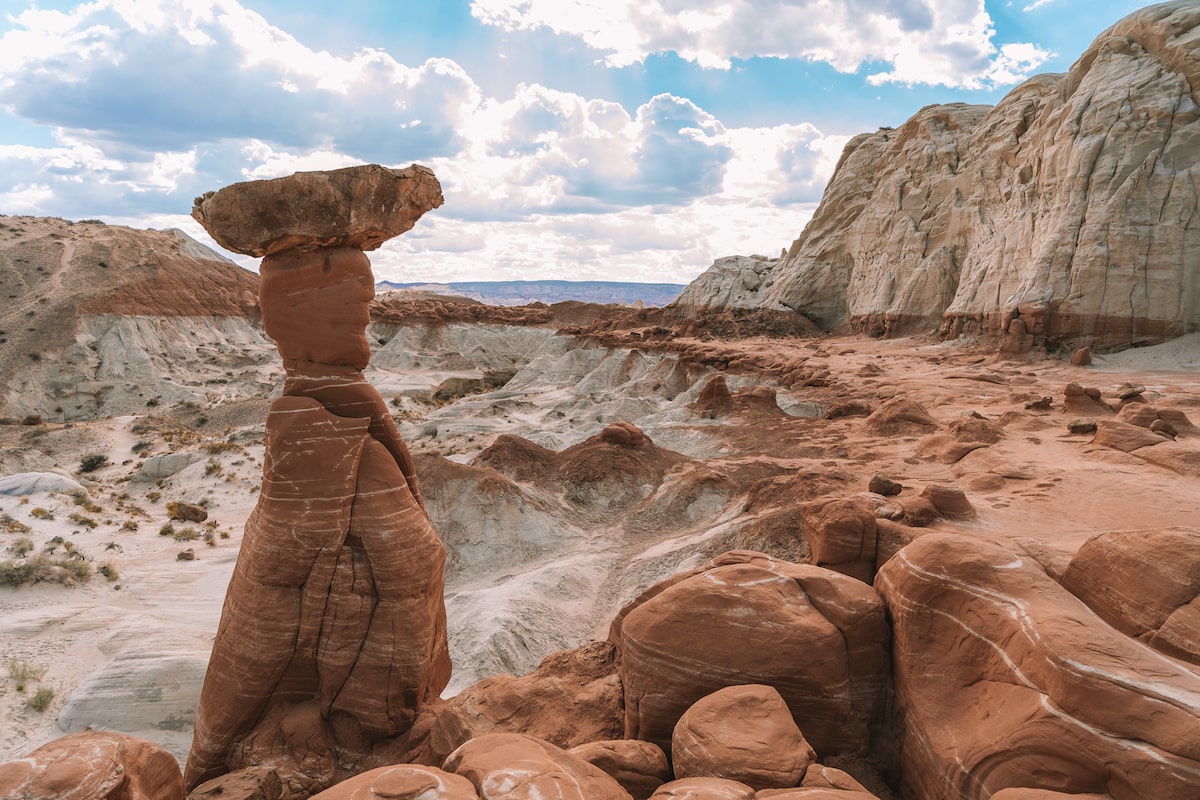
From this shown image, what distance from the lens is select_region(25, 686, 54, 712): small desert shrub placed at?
983cm

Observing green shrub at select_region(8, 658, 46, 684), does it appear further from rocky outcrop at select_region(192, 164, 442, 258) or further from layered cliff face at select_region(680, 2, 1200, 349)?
layered cliff face at select_region(680, 2, 1200, 349)

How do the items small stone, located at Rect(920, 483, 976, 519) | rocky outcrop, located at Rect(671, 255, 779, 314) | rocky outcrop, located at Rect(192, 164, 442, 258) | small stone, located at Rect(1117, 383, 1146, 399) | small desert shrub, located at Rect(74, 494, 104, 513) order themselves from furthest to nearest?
rocky outcrop, located at Rect(671, 255, 779, 314) < small desert shrub, located at Rect(74, 494, 104, 513) < small stone, located at Rect(1117, 383, 1146, 399) < small stone, located at Rect(920, 483, 976, 519) < rocky outcrop, located at Rect(192, 164, 442, 258)

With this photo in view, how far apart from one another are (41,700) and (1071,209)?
35119 millimetres

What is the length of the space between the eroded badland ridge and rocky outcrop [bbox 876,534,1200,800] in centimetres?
2

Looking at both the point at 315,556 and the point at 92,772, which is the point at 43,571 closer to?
the point at 315,556

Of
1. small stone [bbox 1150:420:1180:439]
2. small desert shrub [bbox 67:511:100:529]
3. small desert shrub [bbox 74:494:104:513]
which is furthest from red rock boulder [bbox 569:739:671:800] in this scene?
small desert shrub [bbox 74:494:104:513]

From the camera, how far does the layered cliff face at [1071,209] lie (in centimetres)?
2386

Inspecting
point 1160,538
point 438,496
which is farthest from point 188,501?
point 1160,538

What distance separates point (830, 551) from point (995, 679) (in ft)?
11.1

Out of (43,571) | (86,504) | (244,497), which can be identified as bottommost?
(244,497)

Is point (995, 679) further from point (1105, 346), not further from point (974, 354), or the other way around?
point (974, 354)

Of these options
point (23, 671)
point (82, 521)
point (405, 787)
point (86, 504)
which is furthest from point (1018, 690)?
point (86, 504)

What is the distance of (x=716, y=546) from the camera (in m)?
13.7

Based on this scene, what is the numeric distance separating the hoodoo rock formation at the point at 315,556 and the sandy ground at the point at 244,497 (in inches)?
168
